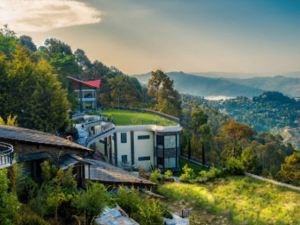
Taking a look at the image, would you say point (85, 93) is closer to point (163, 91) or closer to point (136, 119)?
point (136, 119)

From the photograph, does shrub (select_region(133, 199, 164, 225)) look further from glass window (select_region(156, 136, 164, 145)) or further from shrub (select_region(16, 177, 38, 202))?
glass window (select_region(156, 136, 164, 145))

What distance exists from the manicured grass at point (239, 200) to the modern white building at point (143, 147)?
920cm

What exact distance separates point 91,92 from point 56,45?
24863 mm

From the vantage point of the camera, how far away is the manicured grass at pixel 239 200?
20.8 metres

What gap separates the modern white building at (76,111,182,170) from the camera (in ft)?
123

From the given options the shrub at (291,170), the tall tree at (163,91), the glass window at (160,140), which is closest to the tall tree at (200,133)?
the glass window at (160,140)

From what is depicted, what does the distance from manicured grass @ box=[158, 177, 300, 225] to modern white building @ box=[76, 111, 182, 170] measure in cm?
920

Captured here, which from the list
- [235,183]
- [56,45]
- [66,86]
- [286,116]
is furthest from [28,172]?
[286,116]

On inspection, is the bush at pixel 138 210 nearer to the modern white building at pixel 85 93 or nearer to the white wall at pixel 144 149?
the white wall at pixel 144 149

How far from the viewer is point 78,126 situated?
3475cm

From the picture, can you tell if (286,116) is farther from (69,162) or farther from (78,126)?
(69,162)

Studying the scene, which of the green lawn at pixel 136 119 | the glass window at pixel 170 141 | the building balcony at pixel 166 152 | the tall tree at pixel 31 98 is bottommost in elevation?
the building balcony at pixel 166 152

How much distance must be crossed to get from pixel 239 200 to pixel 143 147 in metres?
16.1

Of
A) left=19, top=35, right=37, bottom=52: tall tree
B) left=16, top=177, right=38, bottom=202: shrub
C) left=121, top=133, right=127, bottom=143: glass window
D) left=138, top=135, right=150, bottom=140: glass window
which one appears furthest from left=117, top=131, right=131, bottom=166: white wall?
left=19, top=35, right=37, bottom=52: tall tree
